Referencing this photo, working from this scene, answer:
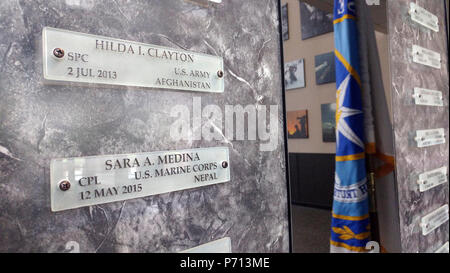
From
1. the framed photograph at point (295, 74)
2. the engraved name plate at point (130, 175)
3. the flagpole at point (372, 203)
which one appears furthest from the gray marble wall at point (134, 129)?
the framed photograph at point (295, 74)

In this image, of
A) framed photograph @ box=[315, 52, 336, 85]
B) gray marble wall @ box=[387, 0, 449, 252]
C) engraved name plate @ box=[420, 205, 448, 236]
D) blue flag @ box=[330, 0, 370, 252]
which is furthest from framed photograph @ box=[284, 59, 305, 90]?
blue flag @ box=[330, 0, 370, 252]

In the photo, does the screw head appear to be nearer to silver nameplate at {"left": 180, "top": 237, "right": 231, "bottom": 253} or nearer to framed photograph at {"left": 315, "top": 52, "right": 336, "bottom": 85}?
silver nameplate at {"left": 180, "top": 237, "right": 231, "bottom": 253}

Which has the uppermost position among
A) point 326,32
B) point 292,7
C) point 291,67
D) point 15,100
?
point 292,7

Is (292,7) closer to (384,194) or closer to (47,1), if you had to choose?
(384,194)

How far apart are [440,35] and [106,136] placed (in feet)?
6.30

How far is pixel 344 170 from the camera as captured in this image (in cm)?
115

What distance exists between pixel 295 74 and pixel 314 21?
67 cm

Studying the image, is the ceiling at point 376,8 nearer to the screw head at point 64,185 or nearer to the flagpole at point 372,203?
the flagpole at point 372,203

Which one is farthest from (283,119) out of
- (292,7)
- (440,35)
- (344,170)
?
(292,7)

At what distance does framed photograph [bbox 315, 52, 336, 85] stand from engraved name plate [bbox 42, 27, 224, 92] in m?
3.02

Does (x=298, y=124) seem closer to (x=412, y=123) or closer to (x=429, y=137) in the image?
(x=429, y=137)

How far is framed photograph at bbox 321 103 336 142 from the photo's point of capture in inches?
135

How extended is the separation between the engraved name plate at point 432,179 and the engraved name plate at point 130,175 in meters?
1.15

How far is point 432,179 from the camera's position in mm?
1483
